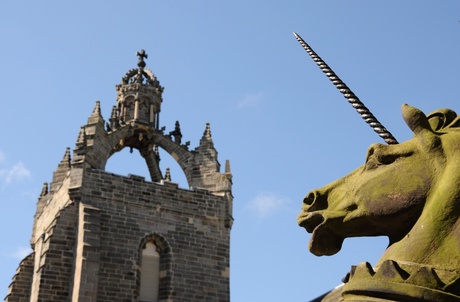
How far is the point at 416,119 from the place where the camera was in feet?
11.2

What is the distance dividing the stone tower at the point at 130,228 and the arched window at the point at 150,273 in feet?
0.10

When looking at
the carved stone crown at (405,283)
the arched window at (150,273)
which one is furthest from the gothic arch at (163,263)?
the carved stone crown at (405,283)

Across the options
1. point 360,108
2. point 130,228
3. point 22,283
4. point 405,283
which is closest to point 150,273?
point 130,228

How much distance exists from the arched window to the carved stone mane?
22.1 m

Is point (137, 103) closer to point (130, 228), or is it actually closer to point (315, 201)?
point (130, 228)

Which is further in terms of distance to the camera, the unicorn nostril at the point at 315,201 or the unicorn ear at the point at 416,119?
the unicorn nostril at the point at 315,201

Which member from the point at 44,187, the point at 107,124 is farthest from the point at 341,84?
the point at 44,187

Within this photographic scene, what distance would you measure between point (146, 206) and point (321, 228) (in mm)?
22703

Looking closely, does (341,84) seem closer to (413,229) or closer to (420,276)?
(413,229)

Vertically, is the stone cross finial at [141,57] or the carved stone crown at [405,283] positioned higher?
the stone cross finial at [141,57]

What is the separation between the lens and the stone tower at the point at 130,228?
24688 mm

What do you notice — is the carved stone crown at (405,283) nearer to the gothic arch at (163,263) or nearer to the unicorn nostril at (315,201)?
the unicorn nostril at (315,201)

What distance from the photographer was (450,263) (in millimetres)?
3088

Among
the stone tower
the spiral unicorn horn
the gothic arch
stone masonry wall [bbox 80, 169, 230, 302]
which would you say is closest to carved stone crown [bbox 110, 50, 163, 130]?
the stone tower
